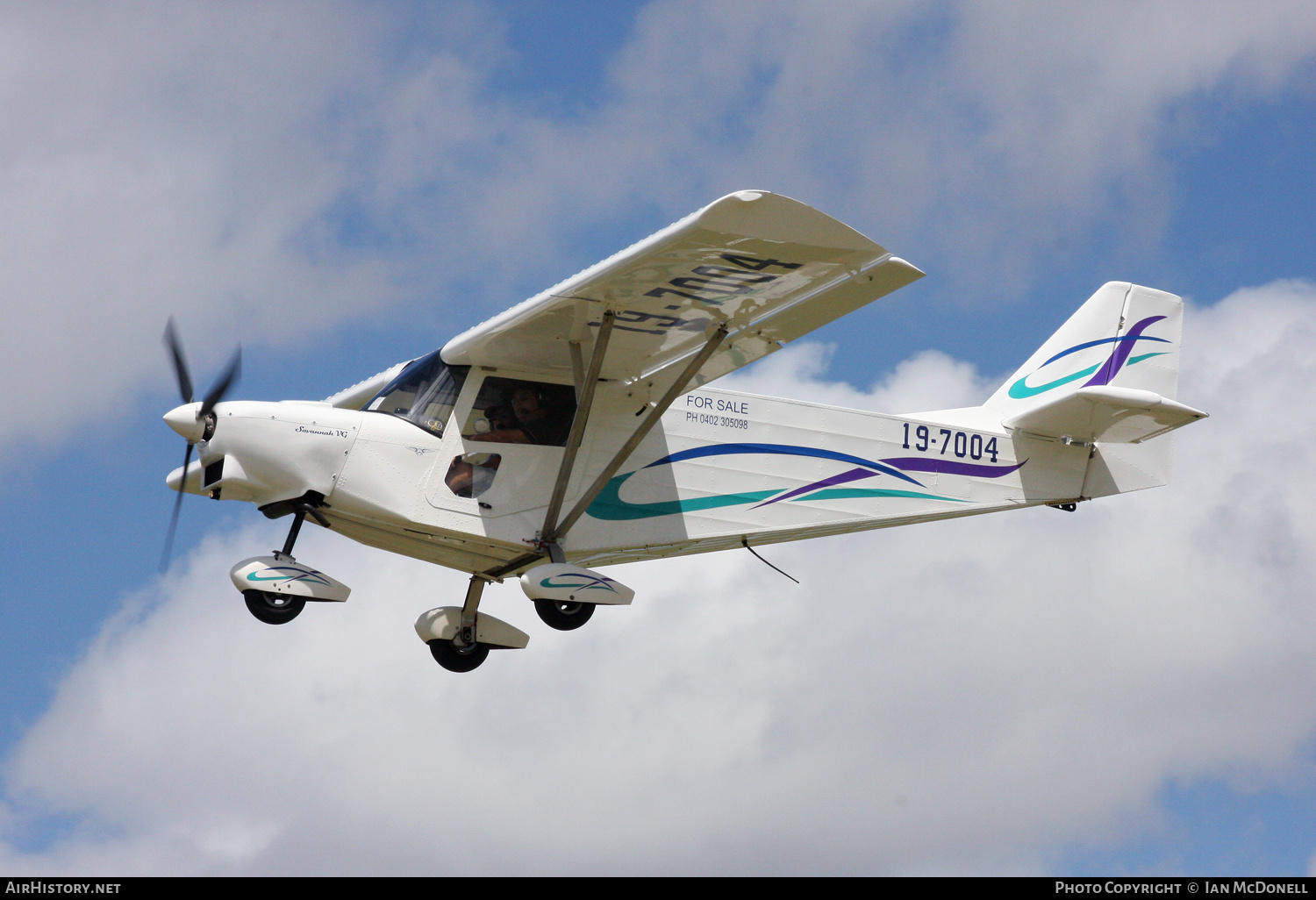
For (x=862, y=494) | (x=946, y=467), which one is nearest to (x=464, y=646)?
(x=862, y=494)

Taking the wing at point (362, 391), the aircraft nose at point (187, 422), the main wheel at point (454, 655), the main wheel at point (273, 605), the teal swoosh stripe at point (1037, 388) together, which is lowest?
the main wheel at point (273, 605)

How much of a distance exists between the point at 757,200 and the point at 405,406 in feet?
13.3

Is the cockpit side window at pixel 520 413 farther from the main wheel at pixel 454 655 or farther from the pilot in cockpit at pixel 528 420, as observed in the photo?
the main wheel at pixel 454 655

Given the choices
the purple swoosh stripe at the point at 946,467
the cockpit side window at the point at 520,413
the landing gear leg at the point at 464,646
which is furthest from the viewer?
the purple swoosh stripe at the point at 946,467

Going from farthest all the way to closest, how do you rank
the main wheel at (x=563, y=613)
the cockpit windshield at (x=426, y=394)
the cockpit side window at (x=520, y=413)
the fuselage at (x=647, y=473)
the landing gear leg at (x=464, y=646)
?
1. the landing gear leg at (x=464, y=646)
2. the cockpit side window at (x=520, y=413)
3. the cockpit windshield at (x=426, y=394)
4. the main wheel at (x=563, y=613)
5. the fuselage at (x=647, y=473)

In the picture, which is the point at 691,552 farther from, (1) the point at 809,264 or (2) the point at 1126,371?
(2) the point at 1126,371

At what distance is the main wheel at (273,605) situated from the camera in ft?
39.8

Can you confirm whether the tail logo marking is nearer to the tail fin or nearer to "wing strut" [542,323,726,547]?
the tail fin

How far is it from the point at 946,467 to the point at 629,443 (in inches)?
150

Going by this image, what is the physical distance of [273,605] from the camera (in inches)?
480

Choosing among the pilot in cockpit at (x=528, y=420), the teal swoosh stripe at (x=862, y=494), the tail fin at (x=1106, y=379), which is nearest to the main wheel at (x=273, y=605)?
the pilot in cockpit at (x=528, y=420)

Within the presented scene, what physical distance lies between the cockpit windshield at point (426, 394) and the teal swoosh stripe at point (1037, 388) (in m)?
6.38

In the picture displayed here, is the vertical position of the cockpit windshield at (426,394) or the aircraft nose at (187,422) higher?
the cockpit windshield at (426,394)

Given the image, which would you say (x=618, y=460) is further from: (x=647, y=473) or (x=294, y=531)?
(x=294, y=531)
